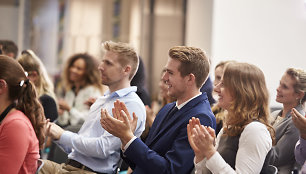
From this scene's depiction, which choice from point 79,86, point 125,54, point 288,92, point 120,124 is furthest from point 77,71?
point 120,124

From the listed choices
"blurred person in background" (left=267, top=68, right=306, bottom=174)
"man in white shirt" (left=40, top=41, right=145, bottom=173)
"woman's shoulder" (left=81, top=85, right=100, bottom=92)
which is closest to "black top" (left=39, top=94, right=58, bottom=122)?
"man in white shirt" (left=40, top=41, right=145, bottom=173)

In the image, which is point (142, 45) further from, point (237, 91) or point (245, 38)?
point (237, 91)

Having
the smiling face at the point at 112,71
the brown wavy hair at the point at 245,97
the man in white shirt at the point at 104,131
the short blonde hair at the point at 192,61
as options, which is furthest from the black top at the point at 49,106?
the brown wavy hair at the point at 245,97

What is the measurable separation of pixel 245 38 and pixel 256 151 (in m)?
3.80

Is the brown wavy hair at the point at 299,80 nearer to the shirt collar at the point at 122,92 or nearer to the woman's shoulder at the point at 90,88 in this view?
the shirt collar at the point at 122,92

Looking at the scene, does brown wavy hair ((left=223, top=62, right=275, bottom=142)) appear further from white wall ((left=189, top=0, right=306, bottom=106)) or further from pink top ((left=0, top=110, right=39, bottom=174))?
white wall ((left=189, top=0, right=306, bottom=106))

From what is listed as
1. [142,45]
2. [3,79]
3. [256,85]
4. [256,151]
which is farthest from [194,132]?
[142,45]

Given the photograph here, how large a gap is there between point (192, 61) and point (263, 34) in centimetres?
341

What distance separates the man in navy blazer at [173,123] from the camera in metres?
2.30

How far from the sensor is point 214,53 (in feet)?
19.6

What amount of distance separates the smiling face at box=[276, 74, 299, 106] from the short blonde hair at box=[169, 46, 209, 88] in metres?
1.02

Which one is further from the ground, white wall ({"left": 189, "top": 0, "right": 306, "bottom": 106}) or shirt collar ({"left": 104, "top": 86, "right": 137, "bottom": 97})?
white wall ({"left": 189, "top": 0, "right": 306, "bottom": 106})

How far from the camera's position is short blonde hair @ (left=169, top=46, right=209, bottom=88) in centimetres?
250

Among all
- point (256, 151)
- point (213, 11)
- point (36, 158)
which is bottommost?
point (36, 158)
